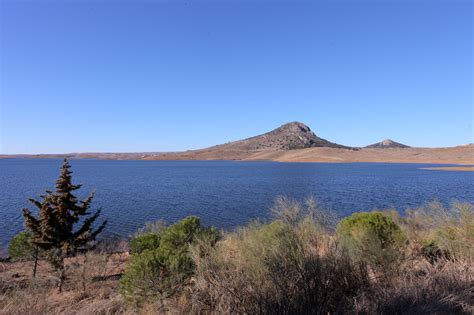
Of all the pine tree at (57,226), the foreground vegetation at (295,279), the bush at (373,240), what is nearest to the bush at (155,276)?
the foreground vegetation at (295,279)

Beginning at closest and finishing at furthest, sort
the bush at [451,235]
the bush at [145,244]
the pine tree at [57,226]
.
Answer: the bush at [451,235] → the bush at [145,244] → the pine tree at [57,226]

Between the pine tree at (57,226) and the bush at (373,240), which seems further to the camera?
the pine tree at (57,226)

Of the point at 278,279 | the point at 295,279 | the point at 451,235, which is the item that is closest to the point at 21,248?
the point at 278,279

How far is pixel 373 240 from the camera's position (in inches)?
344

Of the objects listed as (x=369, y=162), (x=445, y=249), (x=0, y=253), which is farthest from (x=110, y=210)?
(x=369, y=162)

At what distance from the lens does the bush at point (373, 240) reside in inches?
312

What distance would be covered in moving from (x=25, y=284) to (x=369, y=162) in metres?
138

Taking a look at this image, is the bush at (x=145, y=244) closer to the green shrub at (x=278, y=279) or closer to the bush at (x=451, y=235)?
the green shrub at (x=278, y=279)

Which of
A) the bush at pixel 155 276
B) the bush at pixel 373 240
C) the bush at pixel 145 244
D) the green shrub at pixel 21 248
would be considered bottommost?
the green shrub at pixel 21 248

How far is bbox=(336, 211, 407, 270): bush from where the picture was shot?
7.93m

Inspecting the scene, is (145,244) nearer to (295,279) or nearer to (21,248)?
(21,248)

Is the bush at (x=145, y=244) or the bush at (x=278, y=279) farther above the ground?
the bush at (x=278, y=279)

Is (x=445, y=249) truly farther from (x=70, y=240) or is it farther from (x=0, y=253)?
(x=0, y=253)

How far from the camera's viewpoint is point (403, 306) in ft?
17.9
